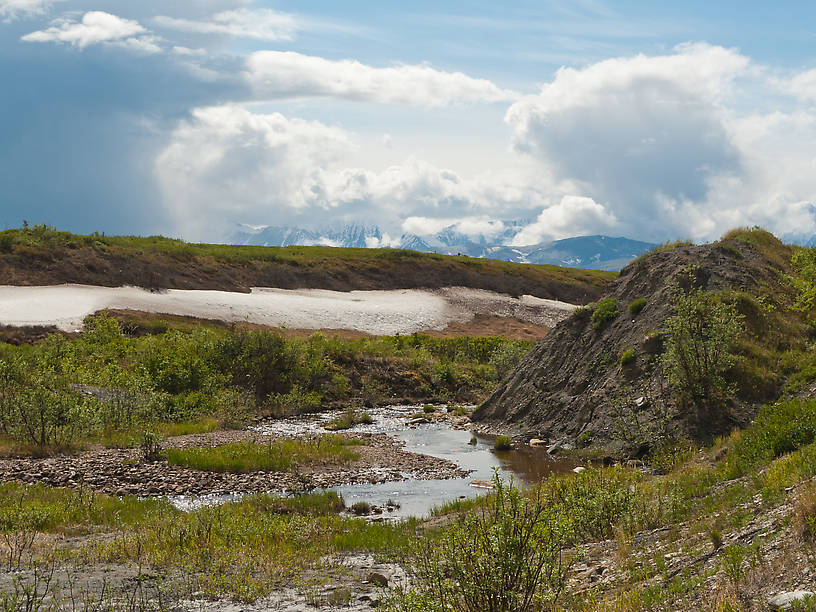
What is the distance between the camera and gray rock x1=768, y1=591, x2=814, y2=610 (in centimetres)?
630

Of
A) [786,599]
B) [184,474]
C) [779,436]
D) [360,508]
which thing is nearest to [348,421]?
[184,474]

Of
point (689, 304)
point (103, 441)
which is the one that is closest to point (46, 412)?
point (103, 441)

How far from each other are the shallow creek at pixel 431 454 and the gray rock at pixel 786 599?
10.4 meters

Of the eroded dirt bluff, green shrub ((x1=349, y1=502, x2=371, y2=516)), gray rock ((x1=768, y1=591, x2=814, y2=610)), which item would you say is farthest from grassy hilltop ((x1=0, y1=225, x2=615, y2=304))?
gray rock ((x1=768, y1=591, x2=814, y2=610))

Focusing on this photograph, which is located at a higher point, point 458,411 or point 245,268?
point 245,268

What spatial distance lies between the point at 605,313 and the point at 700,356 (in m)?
7.37

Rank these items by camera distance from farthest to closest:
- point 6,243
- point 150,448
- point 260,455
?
1. point 6,243
2. point 260,455
3. point 150,448

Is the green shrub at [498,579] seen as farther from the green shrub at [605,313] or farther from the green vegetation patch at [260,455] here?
the green shrub at [605,313]

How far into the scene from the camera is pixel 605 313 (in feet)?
94.5

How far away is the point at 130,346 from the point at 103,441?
16.5 metres

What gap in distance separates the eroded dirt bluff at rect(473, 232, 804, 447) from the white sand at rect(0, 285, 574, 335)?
88.8 feet

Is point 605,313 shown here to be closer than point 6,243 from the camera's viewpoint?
Yes

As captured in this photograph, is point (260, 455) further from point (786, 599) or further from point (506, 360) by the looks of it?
point (506, 360)

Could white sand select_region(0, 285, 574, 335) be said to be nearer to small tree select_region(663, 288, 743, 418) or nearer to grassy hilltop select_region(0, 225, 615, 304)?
grassy hilltop select_region(0, 225, 615, 304)
